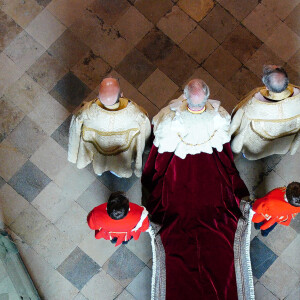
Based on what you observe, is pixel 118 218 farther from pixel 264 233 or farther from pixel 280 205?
pixel 264 233

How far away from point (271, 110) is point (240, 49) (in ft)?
4.62

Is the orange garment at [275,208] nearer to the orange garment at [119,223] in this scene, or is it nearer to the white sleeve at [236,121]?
the white sleeve at [236,121]

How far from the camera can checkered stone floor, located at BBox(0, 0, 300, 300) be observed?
3.98 metres

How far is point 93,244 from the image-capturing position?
400 centimetres

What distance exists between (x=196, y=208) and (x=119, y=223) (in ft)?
2.49

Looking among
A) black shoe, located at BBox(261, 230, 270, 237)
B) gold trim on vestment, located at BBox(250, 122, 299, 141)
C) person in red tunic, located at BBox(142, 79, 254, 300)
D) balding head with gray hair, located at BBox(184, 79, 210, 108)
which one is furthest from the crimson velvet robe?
balding head with gray hair, located at BBox(184, 79, 210, 108)

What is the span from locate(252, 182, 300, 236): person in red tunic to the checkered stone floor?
0.86 meters

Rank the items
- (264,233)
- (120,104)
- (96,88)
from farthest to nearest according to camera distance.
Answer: (96,88) < (264,233) < (120,104)

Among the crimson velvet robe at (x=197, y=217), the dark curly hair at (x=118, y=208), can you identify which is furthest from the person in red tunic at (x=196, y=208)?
the dark curly hair at (x=118, y=208)

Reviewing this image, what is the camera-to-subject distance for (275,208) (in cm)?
307

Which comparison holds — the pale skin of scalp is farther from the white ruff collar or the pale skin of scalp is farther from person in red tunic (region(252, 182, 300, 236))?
person in red tunic (region(252, 182, 300, 236))

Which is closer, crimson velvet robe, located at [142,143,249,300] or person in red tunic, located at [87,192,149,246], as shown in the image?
person in red tunic, located at [87,192,149,246]

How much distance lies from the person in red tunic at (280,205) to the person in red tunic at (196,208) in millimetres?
274

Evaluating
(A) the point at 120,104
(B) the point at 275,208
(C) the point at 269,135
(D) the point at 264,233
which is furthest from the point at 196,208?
(A) the point at 120,104
